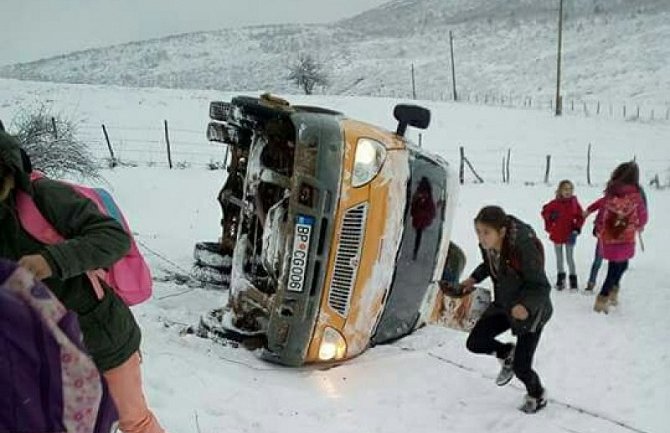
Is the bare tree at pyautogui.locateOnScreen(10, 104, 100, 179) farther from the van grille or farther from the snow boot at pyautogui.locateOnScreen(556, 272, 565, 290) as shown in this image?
the snow boot at pyautogui.locateOnScreen(556, 272, 565, 290)

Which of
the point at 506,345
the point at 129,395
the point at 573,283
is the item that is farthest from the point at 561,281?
the point at 129,395

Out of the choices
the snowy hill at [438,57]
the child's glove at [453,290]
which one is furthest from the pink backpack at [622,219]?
the snowy hill at [438,57]

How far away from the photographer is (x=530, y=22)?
68.6 m

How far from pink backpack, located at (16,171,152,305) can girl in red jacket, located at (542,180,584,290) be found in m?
6.29

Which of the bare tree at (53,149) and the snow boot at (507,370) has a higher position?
the bare tree at (53,149)

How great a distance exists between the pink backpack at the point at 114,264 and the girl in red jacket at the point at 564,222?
6293 mm

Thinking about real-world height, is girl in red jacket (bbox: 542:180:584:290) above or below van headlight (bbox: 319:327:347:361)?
above

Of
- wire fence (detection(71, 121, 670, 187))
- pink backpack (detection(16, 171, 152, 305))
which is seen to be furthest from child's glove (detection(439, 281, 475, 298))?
wire fence (detection(71, 121, 670, 187))

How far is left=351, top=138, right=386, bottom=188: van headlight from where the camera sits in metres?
5.52

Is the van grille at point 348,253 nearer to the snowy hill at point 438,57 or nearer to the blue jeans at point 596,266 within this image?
the blue jeans at point 596,266

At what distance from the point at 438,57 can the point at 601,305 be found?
5773 centimetres

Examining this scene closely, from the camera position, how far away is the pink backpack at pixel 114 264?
2.39m

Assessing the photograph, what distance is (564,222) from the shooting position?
8195 mm

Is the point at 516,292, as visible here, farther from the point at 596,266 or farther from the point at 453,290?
the point at 596,266
